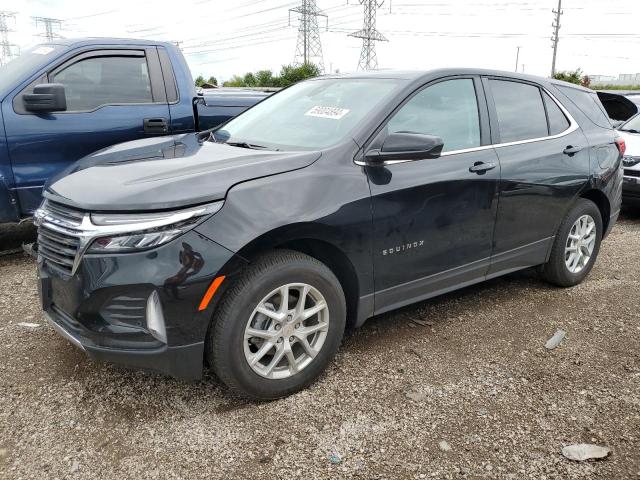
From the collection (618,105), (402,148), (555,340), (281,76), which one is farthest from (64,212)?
(281,76)

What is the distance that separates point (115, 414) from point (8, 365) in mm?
898

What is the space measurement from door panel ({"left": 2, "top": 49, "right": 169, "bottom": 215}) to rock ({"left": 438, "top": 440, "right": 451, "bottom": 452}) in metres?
3.79

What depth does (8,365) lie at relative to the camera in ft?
10.1

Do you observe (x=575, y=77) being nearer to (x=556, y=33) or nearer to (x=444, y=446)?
(x=556, y=33)

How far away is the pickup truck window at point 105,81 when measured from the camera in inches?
187

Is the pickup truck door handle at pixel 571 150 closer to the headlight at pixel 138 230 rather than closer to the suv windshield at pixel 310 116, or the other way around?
the suv windshield at pixel 310 116

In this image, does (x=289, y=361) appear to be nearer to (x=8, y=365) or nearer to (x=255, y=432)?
(x=255, y=432)

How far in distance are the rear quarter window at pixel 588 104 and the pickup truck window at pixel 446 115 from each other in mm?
1241

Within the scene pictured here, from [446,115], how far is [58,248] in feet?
7.66

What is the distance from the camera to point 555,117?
161 inches

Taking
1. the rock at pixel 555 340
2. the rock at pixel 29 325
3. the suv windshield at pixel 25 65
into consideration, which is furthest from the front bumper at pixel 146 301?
the suv windshield at pixel 25 65

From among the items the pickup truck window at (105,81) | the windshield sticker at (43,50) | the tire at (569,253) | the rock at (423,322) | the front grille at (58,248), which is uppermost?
the windshield sticker at (43,50)

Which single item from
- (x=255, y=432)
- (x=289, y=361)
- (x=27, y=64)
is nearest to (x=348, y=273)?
(x=289, y=361)

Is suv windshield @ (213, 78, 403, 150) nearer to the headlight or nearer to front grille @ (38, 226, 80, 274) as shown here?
the headlight
